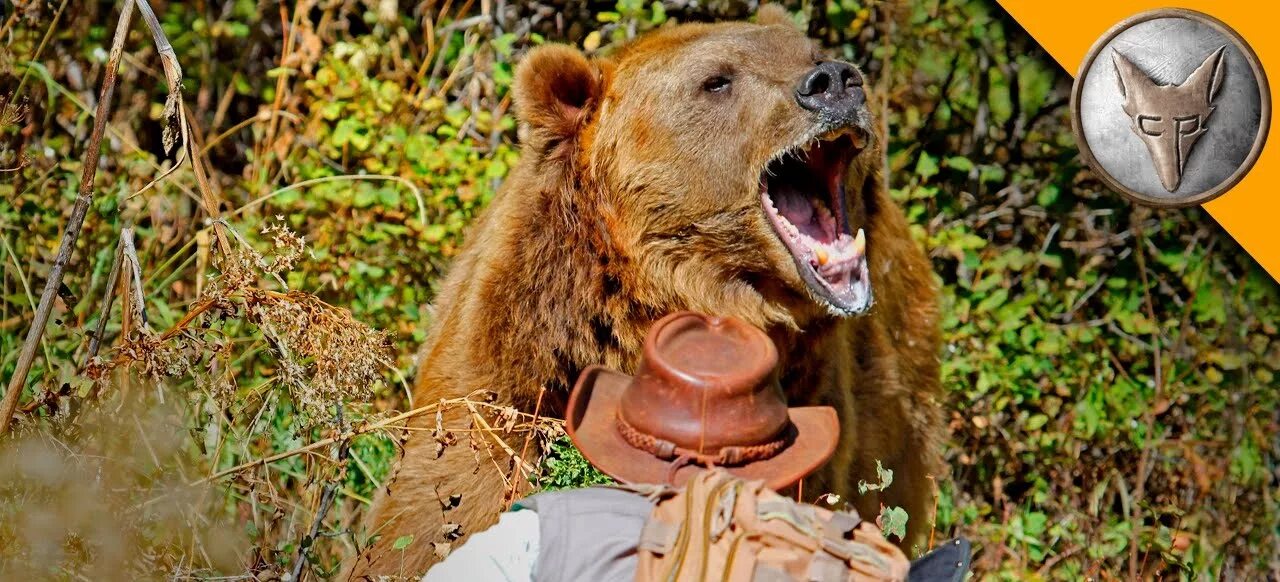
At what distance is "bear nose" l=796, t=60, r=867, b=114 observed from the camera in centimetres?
515

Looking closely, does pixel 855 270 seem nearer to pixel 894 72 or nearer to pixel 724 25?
pixel 724 25

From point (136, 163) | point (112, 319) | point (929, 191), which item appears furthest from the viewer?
point (929, 191)

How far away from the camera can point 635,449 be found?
312 cm

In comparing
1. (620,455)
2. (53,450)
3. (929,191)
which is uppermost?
(620,455)

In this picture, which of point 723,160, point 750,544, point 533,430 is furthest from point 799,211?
point 750,544

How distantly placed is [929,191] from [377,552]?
4.48m

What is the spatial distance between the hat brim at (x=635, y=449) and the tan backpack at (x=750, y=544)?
0.26m

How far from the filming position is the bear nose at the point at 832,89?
515cm

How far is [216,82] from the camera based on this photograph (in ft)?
30.7

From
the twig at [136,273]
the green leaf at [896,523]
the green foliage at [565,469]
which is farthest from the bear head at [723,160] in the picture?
the twig at [136,273]

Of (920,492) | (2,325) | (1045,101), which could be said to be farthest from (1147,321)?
(2,325)

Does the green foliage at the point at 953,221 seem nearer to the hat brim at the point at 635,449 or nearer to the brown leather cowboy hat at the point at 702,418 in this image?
the hat brim at the point at 635,449

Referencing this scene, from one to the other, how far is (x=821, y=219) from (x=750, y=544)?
115 inches

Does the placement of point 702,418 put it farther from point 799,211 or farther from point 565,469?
point 799,211
